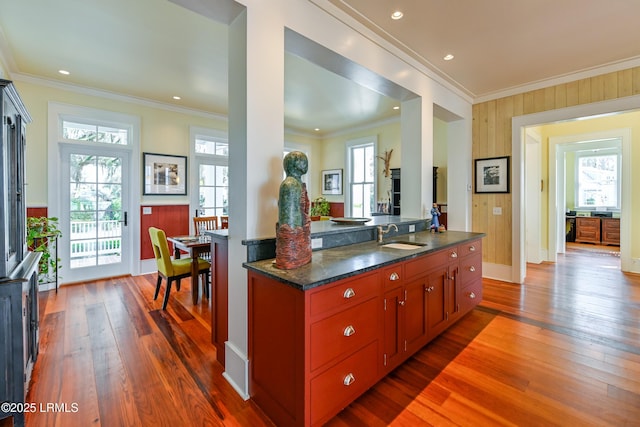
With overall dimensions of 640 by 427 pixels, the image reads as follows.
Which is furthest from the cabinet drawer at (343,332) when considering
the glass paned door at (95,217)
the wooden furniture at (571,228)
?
the wooden furniture at (571,228)

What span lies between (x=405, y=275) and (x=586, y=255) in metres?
6.57

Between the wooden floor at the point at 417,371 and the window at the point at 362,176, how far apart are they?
3.50m

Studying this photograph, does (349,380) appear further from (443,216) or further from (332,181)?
(332,181)

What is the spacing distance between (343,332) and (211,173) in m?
4.81

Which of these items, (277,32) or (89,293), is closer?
(277,32)

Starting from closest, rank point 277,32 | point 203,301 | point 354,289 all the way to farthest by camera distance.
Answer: point 354,289 < point 277,32 < point 203,301

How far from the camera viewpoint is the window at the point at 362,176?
6387 mm

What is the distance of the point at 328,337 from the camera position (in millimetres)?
1497

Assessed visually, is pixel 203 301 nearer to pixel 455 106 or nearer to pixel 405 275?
pixel 405 275

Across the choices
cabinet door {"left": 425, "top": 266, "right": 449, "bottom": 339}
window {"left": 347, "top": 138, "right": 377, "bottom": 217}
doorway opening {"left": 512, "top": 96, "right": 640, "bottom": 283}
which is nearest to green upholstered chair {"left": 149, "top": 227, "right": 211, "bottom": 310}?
cabinet door {"left": 425, "top": 266, "right": 449, "bottom": 339}

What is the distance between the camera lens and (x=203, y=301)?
350cm

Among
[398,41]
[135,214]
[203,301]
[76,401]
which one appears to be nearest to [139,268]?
[135,214]

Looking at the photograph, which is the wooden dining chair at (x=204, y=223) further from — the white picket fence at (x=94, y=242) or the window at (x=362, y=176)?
the window at (x=362, y=176)

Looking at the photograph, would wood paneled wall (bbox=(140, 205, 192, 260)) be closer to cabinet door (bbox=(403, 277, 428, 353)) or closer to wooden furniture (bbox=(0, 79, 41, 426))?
wooden furniture (bbox=(0, 79, 41, 426))
